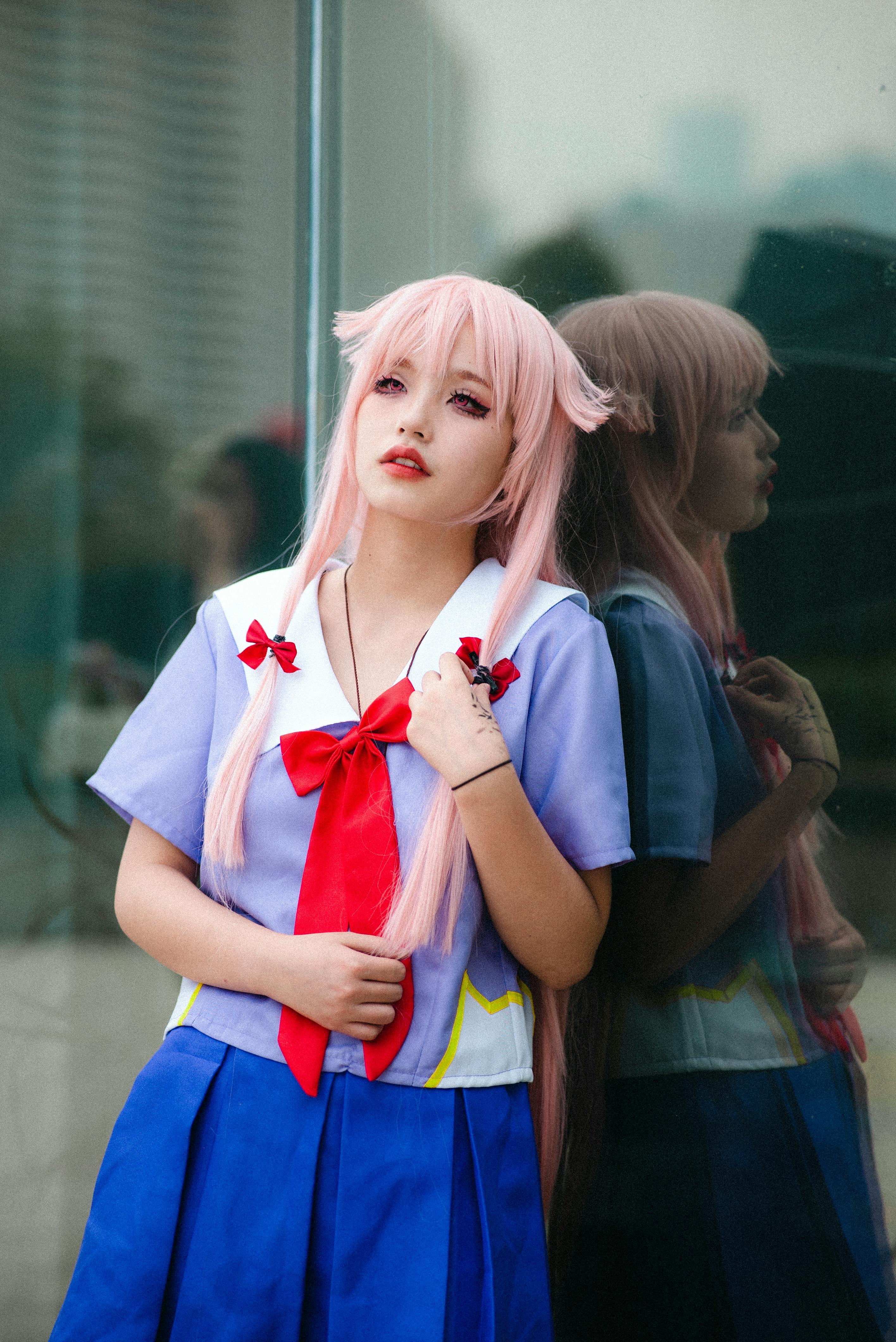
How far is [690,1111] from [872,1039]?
0.21m

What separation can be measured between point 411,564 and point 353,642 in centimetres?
10

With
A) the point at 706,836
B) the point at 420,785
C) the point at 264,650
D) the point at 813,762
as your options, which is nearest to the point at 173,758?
the point at 264,650

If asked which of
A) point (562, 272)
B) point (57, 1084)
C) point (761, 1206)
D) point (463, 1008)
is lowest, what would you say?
point (57, 1084)

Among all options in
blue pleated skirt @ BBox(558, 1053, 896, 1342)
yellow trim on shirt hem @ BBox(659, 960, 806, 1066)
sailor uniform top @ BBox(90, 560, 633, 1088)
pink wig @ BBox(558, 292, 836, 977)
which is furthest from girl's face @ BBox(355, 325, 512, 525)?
blue pleated skirt @ BBox(558, 1053, 896, 1342)

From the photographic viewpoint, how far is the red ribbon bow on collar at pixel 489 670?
1043 millimetres

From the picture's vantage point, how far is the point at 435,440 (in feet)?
3.51

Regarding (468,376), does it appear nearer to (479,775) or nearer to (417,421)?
(417,421)

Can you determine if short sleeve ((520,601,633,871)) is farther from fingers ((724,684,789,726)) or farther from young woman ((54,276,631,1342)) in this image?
fingers ((724,684,789,726))

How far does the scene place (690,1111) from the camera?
1259mm

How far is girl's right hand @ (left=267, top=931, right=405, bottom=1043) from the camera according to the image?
3.22 ft

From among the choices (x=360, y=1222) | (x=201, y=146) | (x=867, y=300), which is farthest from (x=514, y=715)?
(x=201, y=146)

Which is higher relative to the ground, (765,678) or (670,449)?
Answer: (670,449)

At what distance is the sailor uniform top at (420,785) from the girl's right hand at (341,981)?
0.03m

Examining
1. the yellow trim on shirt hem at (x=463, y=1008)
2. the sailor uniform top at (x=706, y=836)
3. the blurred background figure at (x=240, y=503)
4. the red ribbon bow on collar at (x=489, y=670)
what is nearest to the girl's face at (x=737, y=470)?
the sailor uniform top at (x=706, y=836)
